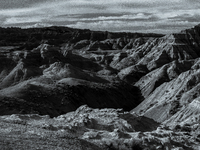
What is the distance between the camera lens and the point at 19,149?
18.3 metres

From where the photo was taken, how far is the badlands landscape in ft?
72.2

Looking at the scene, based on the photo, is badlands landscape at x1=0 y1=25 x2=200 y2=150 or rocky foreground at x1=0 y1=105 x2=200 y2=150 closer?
rocky foreground at x1=0 y1=105 x2=200 y2=150

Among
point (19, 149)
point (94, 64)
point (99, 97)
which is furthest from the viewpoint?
→ point (94, 64)

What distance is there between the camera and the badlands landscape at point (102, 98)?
22000mm

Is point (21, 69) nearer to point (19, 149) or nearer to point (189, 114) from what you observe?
point (189, 114)

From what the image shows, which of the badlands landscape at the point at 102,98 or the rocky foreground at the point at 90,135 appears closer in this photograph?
the rocky foreground at the point at 90,135

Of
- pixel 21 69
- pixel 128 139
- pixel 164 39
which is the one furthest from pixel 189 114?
pixel 164 39

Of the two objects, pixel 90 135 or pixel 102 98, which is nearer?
pixel 90 135

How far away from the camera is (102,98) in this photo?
73188 mm

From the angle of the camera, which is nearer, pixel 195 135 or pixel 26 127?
pixel 26 127

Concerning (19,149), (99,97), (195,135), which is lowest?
(99,97)

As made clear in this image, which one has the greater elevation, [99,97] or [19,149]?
[19,149]

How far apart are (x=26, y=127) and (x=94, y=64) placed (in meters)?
102

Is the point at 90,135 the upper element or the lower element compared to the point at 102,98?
upper
